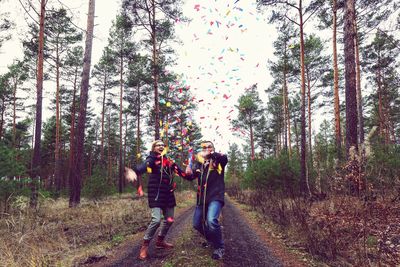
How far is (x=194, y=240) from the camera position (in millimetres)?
5449

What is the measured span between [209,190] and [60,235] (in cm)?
407

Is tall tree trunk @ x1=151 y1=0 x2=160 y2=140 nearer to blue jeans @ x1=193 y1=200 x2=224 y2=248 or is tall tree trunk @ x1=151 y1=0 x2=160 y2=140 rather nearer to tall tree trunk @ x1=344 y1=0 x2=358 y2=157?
tall tree trunk @ x1=344 y1=0 x2=358 y2=157

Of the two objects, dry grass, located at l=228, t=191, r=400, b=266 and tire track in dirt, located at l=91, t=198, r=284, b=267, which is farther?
tire track in dirt, located at l=91, t=198, r=284, b=267

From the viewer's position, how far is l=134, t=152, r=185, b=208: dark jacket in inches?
184

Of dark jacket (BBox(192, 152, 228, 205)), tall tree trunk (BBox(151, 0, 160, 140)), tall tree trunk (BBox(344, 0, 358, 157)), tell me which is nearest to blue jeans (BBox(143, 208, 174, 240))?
dark jacket (BBox(192, 152, 228, 205))

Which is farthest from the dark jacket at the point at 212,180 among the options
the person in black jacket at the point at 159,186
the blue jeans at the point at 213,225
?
the person in black jacket at the point at 159,186

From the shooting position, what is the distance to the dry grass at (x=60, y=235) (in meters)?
4.17

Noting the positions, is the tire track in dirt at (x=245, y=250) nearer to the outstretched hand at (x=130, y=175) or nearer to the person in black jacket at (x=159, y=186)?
the person in black jacket at (x=159, y=186)

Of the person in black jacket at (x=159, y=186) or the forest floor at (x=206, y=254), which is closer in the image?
the forest floor at (x=206, y=254)

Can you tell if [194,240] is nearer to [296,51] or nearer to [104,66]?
[296,51]

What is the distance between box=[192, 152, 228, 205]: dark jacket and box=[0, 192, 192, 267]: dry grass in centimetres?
219

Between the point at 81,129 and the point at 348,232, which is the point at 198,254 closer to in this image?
the point at 348,232

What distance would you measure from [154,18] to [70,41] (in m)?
8.85

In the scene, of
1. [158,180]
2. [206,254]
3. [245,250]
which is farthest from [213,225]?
[158,180]
